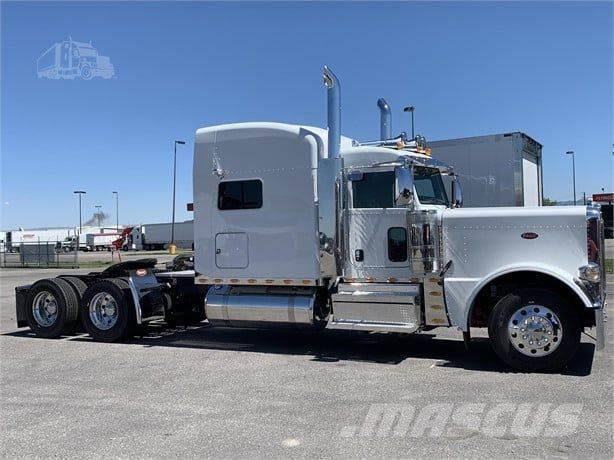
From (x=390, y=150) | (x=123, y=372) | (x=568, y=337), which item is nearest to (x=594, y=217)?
(x=568, y=337)

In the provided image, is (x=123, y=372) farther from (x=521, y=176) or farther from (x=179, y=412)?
(x=521, y=176)

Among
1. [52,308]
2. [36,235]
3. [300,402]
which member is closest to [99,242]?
[36,235]

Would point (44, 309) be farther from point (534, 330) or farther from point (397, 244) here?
point (534, 330)

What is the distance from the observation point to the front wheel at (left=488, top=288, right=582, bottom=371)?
6695mm

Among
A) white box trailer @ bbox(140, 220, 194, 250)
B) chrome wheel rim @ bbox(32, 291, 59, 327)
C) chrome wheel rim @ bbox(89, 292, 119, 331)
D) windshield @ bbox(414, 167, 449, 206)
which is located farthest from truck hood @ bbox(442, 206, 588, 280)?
white box trailer @ bbox(140, 220, 194, 250)

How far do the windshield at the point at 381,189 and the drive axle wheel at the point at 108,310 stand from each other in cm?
389

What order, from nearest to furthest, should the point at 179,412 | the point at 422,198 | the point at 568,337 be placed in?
the point at 179,412 → the point at 568,337 → the point at 422,198

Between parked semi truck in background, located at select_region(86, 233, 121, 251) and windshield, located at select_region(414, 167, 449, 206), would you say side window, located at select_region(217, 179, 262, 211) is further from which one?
parked semi truck in background, located at select_region(86, 233, 121, 251)

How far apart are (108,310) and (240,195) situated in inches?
115

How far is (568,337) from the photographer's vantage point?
6680 mm

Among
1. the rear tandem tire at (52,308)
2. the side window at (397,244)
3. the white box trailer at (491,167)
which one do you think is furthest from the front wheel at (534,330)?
the rear tandem tire at (52,308)

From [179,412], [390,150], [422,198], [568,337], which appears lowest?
[179,412]

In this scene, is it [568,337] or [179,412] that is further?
[568,337]

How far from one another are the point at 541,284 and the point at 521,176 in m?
4.35
